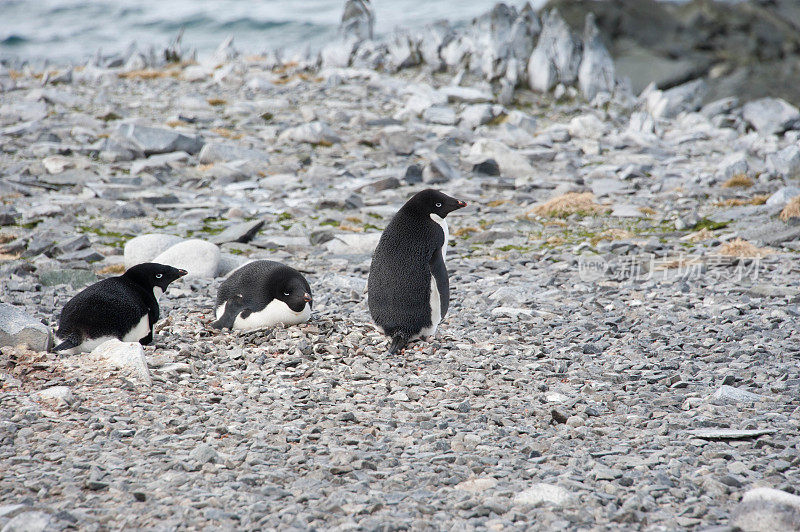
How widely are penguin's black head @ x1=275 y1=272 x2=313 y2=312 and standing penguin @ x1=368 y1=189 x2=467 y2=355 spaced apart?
0.47 meters

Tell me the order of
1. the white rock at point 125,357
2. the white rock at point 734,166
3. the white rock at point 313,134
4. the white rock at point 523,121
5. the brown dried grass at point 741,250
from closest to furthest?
the white rock at point 125,357 < the brown dried grass at point 741,250 < the white rock at point 734,166 < the white rock at point 313,134 < the white rock at point 523,121

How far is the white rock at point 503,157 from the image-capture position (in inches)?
413

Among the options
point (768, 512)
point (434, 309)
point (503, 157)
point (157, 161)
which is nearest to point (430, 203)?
point (434, 309)

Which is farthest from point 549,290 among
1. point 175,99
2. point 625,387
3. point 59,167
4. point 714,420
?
point 175,99

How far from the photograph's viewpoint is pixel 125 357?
4195mm

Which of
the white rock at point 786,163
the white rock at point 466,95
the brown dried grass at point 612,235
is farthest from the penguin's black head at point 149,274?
the white rock at point 466,95

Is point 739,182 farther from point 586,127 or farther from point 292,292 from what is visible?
point 292,292

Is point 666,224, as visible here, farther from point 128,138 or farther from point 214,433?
point 128,138

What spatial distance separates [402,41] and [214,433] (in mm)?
14641

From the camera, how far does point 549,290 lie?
6.07 m

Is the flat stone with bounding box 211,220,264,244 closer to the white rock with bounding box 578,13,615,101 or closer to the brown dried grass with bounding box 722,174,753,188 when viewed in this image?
the brown dried grass with bounding box 722,174,753,188

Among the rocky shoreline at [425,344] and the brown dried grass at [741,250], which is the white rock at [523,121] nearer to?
the rocky shoreline at [425,344]

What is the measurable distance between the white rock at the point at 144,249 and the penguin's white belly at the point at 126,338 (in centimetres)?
212

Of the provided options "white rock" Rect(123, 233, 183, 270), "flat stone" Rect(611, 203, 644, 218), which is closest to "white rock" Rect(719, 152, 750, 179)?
"flat stone" Rect(611, 203, 644, 218)
